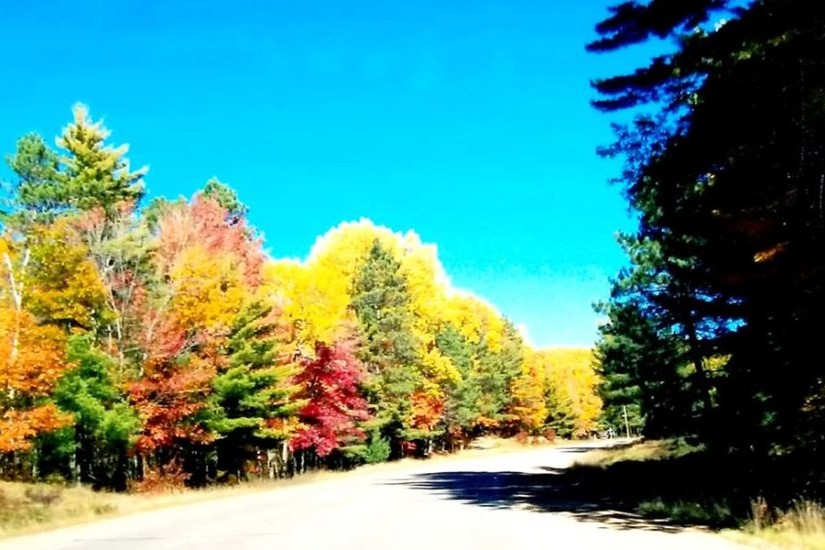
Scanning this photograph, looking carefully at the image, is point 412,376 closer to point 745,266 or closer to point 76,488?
point 76,488

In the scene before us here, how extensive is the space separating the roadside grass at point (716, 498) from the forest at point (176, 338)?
1564 cm

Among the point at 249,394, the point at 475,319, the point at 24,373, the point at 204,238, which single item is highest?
the point at 475,319

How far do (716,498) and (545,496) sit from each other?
616 centimetres

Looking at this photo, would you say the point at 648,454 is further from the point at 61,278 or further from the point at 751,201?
the point at 61,278

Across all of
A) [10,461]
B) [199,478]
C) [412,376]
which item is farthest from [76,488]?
[412,376]

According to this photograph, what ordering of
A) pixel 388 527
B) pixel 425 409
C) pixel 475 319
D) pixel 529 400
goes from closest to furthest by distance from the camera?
pixel 388 527 → pixel 425 409 → pixel 475 319 → pixel 529 400

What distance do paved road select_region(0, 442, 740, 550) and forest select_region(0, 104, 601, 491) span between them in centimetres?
592

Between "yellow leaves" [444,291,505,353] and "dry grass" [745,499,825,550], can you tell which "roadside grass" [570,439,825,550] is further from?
"yellow leaves" [444,291,505,353]

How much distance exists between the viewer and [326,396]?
3941cm

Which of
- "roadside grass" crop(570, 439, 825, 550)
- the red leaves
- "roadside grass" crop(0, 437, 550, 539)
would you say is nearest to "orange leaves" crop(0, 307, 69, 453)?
"roadside grass" crop(0, 437, 550, 539)

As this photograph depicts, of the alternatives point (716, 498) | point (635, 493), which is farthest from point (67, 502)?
point (716, 498)

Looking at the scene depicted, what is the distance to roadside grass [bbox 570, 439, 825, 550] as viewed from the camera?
10914mm

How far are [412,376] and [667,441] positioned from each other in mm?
17062

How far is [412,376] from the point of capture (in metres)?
48.8
